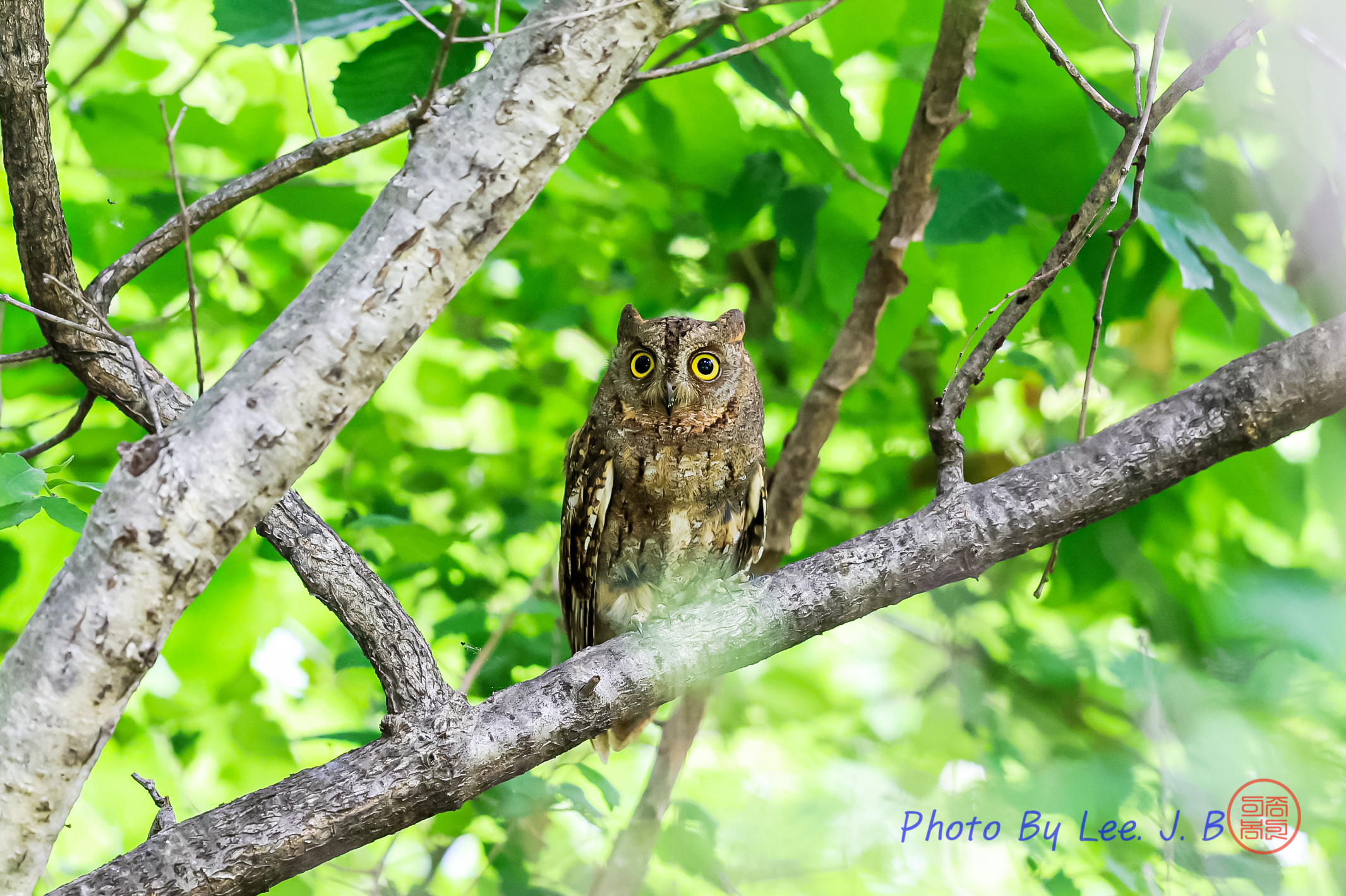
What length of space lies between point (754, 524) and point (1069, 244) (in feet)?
4.80

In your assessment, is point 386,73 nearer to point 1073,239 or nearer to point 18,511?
point 18,511

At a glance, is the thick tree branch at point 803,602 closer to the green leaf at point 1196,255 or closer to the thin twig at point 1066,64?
the green leaf at point 1196,255

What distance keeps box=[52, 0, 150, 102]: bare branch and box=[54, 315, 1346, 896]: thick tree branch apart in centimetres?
233

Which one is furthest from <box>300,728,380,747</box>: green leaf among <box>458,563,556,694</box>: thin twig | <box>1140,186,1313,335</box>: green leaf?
<box>1140,186,1313,335</box>: green leaf

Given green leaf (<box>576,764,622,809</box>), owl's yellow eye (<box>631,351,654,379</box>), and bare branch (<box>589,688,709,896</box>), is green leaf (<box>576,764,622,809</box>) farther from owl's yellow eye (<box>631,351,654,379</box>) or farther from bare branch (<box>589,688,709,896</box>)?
owl's yellow eye (<box>631,351,654,379</box>)

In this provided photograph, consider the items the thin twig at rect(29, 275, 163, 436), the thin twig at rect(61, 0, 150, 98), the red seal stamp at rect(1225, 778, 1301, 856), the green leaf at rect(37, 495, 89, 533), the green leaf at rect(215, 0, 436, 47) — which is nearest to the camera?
the thin twig at rect(29, 275, 163, 436)

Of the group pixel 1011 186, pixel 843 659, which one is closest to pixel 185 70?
pixel 1011 186

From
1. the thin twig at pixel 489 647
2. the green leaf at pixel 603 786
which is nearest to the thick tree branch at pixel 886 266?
the thin twig at pixel 489 647

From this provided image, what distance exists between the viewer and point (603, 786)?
2389 mm

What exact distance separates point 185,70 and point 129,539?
291 cm

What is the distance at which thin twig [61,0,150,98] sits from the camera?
2.53 metres

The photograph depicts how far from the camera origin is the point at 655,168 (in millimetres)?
3021

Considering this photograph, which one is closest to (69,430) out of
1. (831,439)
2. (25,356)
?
(25,356)

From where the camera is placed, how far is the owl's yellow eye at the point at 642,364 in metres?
2.78
